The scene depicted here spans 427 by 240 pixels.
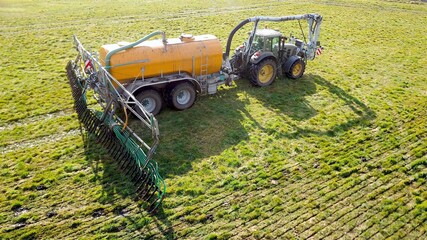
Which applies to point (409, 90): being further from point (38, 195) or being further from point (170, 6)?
point (170, 6)

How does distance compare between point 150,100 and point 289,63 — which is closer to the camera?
point 150,100

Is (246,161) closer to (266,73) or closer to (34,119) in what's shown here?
(266,73)

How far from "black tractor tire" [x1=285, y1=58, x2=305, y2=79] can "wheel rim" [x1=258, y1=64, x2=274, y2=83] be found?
0.95 meters

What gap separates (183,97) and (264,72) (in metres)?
3.93

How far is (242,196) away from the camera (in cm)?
805

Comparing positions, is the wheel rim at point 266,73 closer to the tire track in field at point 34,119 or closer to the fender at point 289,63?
the fender at point 289,63

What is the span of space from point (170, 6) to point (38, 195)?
25128mm

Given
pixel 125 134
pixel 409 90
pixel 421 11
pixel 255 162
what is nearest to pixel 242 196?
pixel 255 162

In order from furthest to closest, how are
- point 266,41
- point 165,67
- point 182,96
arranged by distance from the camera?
point 266,41 → point 182,96 → point 165,67

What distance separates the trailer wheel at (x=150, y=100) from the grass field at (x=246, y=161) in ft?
1.59

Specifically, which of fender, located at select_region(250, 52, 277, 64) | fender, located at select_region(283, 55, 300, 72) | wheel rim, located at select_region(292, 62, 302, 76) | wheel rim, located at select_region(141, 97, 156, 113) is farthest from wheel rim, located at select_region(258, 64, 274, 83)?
wheel rim, located at select_region(141, 97, 156, 113)

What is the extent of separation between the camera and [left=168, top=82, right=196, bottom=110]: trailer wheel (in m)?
11.2

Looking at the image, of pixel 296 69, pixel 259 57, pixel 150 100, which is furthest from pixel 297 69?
pixel 150 100

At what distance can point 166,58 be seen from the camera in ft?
35.6
